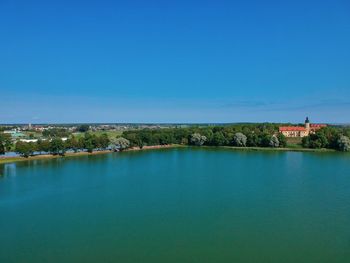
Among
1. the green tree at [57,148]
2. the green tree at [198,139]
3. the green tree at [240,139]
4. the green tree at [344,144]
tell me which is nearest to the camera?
the green tree at [57,148]

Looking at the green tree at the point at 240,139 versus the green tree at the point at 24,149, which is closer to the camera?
the green tree at the point at 24,149

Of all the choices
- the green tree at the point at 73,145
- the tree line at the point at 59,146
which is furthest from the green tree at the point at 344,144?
the green tree at the point at 73,145

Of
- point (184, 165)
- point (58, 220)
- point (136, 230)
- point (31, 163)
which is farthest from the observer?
point (31, 163)

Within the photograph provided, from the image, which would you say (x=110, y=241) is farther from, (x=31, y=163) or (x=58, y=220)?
(x=31, y=163)

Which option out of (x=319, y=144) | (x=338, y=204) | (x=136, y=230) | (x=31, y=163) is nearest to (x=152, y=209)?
(x=136, y=230)

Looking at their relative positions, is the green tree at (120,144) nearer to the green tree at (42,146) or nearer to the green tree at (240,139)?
the green tree at (42,146)

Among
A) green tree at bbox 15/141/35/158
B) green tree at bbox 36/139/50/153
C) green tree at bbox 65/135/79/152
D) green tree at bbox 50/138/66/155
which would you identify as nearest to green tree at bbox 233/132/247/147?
green tree at bbox 65/135/79/152

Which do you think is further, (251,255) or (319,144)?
(319,144)
